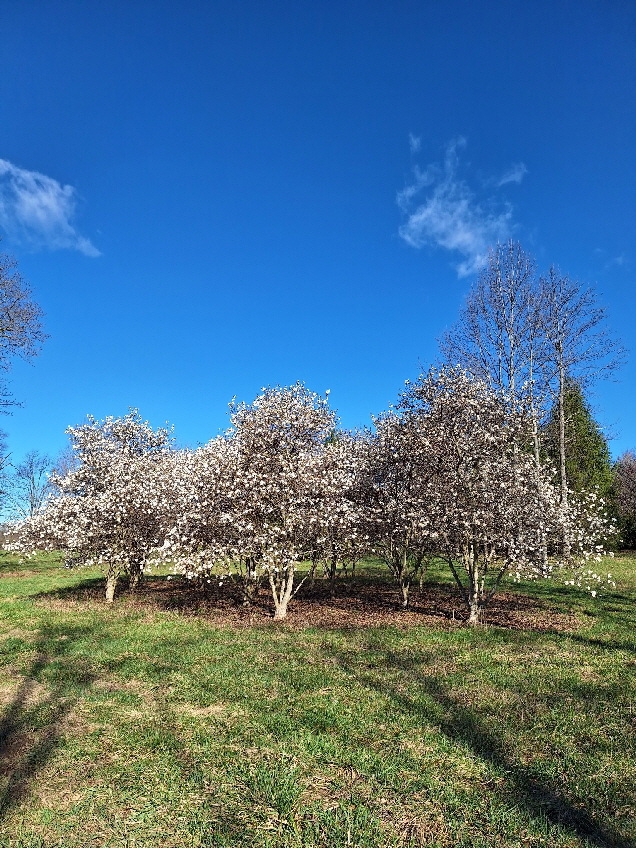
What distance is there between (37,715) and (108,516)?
29.2ft

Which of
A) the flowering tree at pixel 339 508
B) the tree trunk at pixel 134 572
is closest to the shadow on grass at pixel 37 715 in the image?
the flowering tree at pixel 339 508

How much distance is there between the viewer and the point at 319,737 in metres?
5.93

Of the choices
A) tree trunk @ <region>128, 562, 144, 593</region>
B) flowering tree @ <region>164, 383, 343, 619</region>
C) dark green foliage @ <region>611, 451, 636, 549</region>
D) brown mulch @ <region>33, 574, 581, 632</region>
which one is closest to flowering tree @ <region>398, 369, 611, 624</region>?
brown mulch @ <region>33, 574, 581, 632</region>

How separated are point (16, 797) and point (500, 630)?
32.4 feet

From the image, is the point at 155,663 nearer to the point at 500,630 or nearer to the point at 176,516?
the point at 176,516

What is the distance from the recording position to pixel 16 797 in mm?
4855

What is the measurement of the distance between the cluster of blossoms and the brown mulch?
0.73 meters

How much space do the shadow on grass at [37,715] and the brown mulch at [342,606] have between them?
160 inches

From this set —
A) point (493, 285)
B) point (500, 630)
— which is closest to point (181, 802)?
point (500, 630)

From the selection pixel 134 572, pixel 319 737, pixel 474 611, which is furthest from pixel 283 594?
pixel 319 737

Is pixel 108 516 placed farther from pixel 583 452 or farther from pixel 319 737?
pixel 583 452

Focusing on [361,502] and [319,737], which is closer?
[319,737]

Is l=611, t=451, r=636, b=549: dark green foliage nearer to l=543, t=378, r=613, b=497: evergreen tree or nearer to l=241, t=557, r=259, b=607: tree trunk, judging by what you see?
l=543, t=378, r=613, b=497: evergreen tree

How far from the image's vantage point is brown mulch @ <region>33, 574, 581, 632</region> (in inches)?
491
